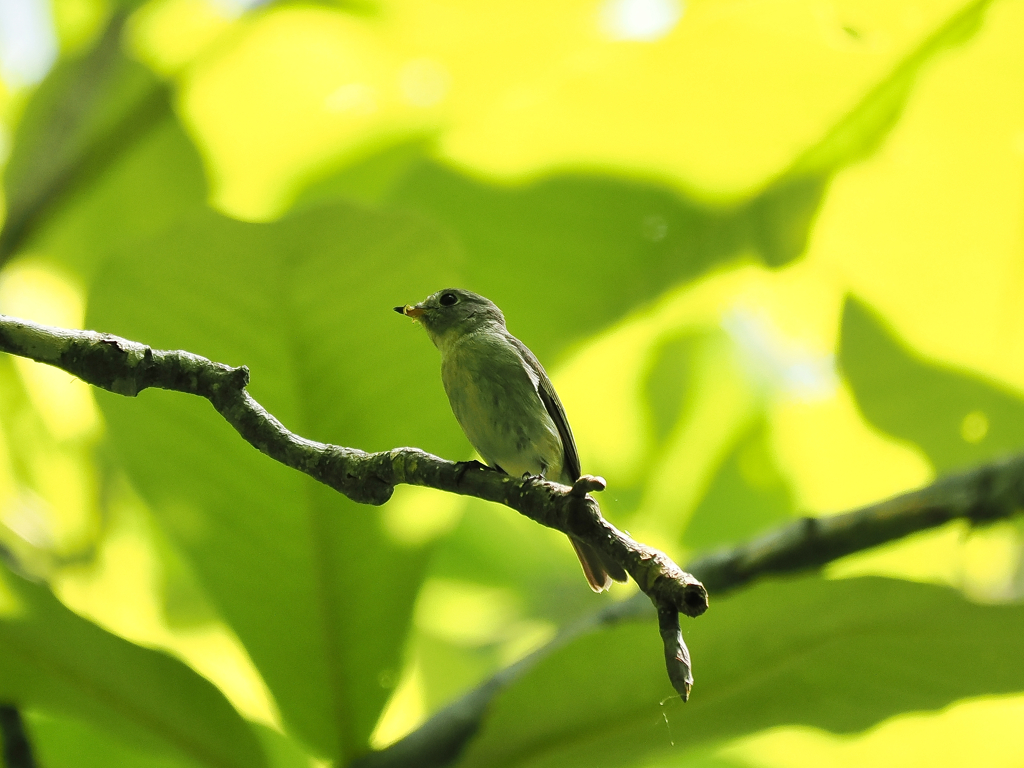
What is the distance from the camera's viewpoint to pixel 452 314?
3.95 feet

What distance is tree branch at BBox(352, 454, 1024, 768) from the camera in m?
0.94

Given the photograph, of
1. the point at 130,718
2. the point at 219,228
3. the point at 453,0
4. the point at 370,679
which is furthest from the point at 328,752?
the point at 453,0

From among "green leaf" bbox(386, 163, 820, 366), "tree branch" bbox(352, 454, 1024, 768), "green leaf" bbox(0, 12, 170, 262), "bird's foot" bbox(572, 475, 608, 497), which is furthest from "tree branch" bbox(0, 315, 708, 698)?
"green leaf" bbox(0, 12, 170, 262)

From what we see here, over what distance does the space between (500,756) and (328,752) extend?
193 mm

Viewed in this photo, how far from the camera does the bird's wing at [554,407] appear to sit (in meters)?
1.26

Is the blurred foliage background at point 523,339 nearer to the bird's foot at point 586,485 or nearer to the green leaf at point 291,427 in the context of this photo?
the green leaf at point 291,427

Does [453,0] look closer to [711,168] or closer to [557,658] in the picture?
[711,168]

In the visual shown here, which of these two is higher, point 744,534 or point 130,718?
point 744,534

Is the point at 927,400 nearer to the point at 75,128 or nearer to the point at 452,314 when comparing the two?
the point at 452,314

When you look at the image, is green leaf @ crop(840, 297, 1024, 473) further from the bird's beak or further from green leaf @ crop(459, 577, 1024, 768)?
the bird's beak

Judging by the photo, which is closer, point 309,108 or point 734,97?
point 734,97

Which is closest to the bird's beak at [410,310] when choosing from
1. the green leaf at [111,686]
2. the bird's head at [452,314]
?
the bird's head at [452,314]

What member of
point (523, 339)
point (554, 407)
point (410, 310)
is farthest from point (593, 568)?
point (410, 310)

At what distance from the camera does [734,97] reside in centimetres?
135
